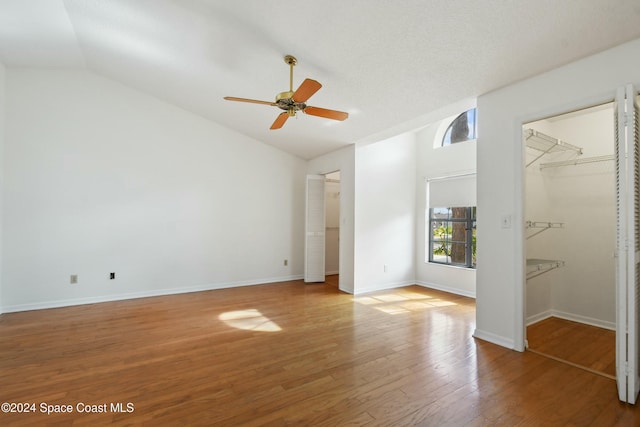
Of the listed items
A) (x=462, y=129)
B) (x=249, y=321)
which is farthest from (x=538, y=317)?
(x=249, y=321)

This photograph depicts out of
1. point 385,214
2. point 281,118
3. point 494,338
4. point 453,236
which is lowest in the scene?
point 494,338

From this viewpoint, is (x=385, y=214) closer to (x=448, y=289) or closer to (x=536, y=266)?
(x=448, y=289)

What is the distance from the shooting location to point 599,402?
194 cm

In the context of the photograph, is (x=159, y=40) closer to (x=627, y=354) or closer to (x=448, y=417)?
(x=448, y=417)

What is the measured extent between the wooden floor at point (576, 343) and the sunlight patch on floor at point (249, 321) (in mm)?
2758

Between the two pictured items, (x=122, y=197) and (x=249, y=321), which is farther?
(x=122, y=197)

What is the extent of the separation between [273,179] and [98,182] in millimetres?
2864


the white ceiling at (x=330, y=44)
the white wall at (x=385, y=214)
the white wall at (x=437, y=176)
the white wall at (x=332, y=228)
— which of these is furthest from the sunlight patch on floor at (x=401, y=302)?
the white ceiling at (x=330, y=44)

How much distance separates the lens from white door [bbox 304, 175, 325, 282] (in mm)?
5691

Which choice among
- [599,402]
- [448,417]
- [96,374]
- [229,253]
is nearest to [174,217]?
[229,253]

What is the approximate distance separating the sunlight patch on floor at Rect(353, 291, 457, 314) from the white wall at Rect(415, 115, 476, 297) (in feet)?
1.98

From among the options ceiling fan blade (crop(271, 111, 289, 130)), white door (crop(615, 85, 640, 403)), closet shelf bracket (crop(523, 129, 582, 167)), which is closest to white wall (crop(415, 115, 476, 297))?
closet shelf bracket (crop(523, 129, 582, 167))

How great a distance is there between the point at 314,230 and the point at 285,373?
3532 millimetres

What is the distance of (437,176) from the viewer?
5250 mm
